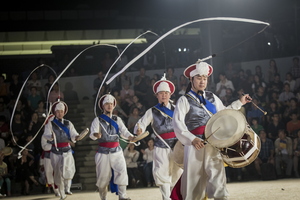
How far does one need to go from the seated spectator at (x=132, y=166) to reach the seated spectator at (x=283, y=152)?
3.57 meters

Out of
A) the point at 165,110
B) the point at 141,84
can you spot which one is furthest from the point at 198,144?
the point at 141,84

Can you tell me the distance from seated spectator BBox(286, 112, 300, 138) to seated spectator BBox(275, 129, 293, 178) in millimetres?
378

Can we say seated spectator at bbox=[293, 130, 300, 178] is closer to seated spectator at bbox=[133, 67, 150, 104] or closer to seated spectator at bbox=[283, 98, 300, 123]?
seated spectator at bbox=[283, 98, 300, 123]

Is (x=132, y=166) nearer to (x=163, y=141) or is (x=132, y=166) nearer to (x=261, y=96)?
(x=261, y=96)

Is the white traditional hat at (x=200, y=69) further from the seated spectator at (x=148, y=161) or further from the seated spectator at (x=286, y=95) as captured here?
the seated spectator at (x=286, y=95)

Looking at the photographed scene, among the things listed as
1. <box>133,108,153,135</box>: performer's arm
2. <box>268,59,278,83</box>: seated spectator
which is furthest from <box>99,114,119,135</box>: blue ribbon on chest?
<box>268,59,278,83</box>: seated spectator

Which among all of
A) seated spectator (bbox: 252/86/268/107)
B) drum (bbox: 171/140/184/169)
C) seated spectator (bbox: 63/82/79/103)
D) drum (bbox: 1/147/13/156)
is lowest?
drum (bbox: 1/147/13/156)

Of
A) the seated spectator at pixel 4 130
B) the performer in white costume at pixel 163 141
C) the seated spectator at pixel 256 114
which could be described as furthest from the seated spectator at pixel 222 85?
the performer in white costume at pixel 163 141

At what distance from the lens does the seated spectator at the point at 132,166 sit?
16562mm

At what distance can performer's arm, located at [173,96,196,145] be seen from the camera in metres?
8.63

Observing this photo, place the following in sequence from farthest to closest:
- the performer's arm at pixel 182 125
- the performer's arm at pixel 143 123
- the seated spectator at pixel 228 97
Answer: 1. the seated spectator at pixel 228 97
2. the performer's arm at pixel 143 123
3. the performer's arm at pixel 182 125

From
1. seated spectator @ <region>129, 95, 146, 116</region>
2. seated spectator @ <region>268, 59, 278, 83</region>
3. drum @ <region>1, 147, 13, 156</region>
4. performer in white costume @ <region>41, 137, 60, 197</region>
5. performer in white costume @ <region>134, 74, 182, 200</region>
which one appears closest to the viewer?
performer in white costume @ <region>134, 74, 182, 200</region>

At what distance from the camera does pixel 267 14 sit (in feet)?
76.2

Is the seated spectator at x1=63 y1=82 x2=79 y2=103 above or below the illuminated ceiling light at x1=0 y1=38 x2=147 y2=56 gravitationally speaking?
below
